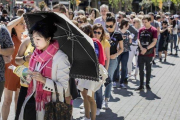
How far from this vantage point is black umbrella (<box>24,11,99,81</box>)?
3508 mm

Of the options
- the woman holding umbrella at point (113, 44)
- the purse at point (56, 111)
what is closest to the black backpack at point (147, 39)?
the woman holding umbrella at point (113, 44)

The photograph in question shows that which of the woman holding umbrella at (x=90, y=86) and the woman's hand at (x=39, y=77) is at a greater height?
the woman's hand at (x=39, y=77)

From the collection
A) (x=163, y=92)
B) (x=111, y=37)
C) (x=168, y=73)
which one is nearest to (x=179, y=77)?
(x=168, y=73)

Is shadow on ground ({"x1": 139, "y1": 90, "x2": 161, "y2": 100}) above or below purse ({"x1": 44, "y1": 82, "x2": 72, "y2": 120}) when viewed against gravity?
below

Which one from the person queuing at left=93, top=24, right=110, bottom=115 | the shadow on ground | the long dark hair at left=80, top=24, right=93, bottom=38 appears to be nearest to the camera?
the long dark hair at left=80, top=24, right=93, bottom=38

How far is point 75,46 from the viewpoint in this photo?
364 cm

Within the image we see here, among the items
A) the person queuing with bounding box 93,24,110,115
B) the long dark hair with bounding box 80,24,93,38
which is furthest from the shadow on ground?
the long dark hair with bounding box 80,24,93,38

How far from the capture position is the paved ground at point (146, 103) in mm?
6799

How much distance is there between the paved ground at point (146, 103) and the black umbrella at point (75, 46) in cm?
304

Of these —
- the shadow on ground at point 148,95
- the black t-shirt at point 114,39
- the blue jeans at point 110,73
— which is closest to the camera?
the blue jeans at point 110,73

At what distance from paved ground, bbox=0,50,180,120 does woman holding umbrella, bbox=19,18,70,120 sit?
2.84m

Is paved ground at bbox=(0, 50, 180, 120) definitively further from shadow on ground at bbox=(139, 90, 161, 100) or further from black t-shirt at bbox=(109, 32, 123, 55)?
black t-shirt at bbox=(109, 32, 123, 55)

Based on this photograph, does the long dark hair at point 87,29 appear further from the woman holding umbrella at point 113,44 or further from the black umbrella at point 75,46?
the black umbrella at point 75,46

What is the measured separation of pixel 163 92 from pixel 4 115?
4940 millimetres
